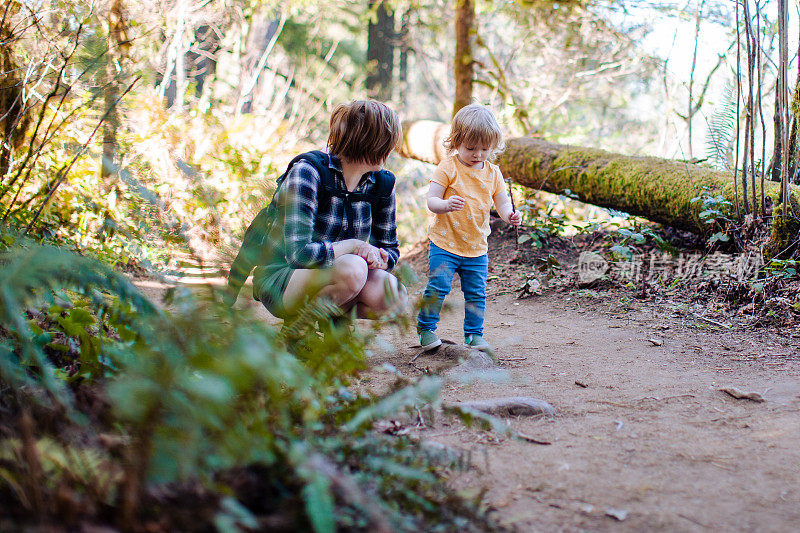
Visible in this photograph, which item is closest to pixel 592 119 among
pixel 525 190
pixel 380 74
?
pixel 380 74

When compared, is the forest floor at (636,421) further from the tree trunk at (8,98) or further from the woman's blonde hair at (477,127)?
the tree trunk at (8,98)

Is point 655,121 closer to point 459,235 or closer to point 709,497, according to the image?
point 459,235

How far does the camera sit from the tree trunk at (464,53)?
806cm

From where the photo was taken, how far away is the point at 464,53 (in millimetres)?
8133

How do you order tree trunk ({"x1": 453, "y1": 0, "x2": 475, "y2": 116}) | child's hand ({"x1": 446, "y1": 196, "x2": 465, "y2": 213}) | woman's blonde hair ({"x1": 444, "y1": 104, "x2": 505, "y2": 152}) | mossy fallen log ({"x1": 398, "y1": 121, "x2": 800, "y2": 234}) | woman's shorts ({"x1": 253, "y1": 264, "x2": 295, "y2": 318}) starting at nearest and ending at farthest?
1. woman's shorts ({"x1": 253, "y1": 264, "x2": 295, "y2": 318})
2. child's hand ({"x1": 446, "y1": 196, "x2": 465, "y2": 213})
3. woman's blonde hair ({"x1": 444, "y1": 104, "x2": 505, "y2": 152})
4. mossy fallen log ({"x1": 398, "y1": 121, "x2": 800, "y2": 234})
5. tree trunk ({"x1": 453, "y1": 0, "x2": 475, "y2": 116})

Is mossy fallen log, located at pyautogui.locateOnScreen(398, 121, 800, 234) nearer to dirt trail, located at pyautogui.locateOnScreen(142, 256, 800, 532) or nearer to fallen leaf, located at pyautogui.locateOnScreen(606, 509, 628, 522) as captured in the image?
dirt trail, located at pyautogui.locateOnScreen(142, 256, 800, 532)

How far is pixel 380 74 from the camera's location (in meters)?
14.8

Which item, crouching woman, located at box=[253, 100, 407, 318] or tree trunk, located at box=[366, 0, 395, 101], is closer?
crouching woman, located at box=[253, 100, 407, 318]

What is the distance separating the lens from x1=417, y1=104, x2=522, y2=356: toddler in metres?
3.60

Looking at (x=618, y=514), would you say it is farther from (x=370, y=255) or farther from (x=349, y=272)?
(x=370, y=255)

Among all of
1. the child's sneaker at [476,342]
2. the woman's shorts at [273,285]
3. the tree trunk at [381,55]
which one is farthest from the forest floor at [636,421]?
the tree trunk at [381,55]

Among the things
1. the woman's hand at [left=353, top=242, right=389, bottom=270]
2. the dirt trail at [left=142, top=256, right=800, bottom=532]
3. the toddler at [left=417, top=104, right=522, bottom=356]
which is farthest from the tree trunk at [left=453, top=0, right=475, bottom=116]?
the woman's hand at [left=353, top=242, right=389, bottom=270]

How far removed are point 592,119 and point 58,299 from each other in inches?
814

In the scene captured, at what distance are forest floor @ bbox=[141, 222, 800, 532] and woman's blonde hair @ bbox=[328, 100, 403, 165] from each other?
2.99 feet
